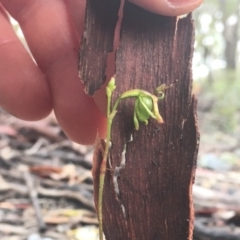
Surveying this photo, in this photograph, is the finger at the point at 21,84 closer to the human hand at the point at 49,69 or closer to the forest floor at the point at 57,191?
the human hand at the point at 49,69

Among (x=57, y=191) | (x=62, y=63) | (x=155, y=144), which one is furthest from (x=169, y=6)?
(x=57, y=191)

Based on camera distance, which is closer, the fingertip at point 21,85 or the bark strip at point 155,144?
the bark strip at point 155,144

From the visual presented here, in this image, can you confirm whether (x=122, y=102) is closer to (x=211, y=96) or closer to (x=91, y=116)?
(x=91, y=116)

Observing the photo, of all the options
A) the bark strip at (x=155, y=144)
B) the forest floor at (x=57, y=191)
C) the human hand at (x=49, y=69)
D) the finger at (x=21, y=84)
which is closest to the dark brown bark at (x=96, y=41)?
the bark strip at (x=155, y=144)

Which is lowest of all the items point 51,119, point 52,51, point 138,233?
point 138,233

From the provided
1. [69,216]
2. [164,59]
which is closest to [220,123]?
[69,216]

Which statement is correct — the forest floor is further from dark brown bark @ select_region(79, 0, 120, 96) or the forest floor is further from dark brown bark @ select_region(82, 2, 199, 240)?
dark brown bark @ select_region(79, 0, 120, 96)
